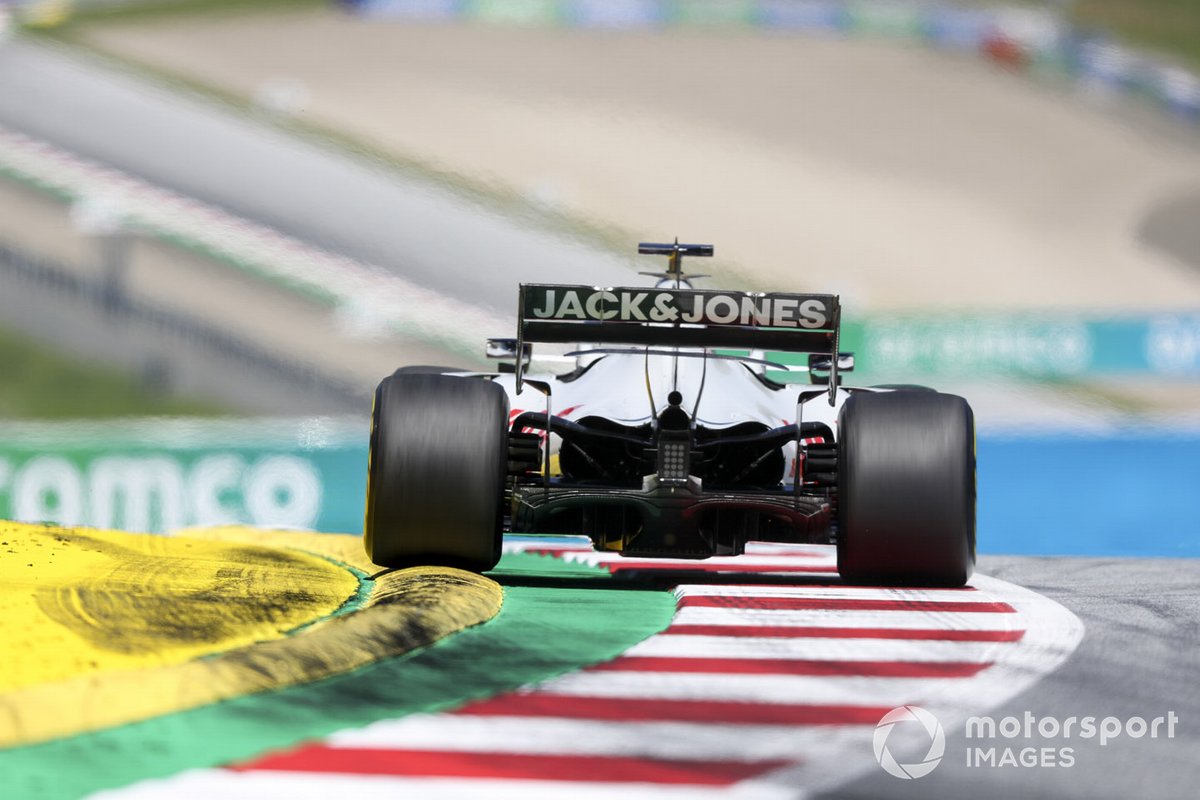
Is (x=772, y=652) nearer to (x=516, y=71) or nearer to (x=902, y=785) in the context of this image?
(x=902, y=785)

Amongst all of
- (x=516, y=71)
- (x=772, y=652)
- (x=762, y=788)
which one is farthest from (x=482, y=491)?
(x=516, y=71)

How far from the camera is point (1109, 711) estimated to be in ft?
15.3

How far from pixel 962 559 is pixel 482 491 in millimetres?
2041

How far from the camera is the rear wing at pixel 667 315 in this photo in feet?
23.9

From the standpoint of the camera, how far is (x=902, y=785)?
376 centimetres

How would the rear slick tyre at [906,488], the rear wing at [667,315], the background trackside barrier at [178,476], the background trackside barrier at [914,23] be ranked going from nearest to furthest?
the rear wing at [667,315]
the rear slick tyre at [906,488]
the background trackside barrier at [178,476]
the background trackside barrier at [914,23]

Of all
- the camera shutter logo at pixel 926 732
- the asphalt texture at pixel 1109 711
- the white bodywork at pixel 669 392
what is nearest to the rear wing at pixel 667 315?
the white bodywork at pixel 669 392

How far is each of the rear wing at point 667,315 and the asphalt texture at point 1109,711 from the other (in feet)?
5.40

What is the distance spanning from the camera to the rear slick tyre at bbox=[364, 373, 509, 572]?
291 inches

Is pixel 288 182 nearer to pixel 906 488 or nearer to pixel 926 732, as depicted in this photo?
pixel 906 488

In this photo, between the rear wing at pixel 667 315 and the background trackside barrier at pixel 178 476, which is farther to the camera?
the background trackside barrier at pixel 178 476

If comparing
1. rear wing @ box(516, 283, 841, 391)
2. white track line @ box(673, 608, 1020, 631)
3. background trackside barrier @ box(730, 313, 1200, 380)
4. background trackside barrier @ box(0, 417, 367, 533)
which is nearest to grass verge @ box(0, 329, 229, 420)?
background trackside barrier @ box(0, 417, 367, 533)

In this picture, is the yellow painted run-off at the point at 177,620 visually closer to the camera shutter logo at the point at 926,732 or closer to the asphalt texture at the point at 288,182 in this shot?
the camera shutter logo at the point at 926,732

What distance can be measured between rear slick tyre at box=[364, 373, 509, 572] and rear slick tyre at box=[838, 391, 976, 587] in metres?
1.47
